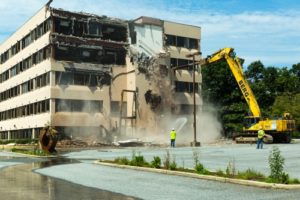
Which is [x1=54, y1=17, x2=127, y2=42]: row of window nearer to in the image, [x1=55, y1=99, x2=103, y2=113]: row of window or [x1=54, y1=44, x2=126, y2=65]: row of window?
[x1=54, y1=44, x2=126, y2=65]: row of window

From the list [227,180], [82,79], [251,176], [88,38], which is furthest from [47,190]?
[88,38]

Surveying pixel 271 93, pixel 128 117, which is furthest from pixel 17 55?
pixel 271 93

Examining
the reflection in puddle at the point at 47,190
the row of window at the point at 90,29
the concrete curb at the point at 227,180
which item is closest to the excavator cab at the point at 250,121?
the row of window at the point at 90,29

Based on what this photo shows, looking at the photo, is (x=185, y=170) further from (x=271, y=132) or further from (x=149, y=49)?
(x=149, y=49)

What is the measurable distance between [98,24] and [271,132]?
2516cm

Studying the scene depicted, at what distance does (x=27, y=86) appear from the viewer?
2414 inches

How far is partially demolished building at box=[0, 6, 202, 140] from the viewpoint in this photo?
53312 mm

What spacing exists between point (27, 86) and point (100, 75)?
1165 centimetres

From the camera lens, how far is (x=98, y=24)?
5669cm

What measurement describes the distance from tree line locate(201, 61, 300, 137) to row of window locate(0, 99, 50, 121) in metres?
30.0

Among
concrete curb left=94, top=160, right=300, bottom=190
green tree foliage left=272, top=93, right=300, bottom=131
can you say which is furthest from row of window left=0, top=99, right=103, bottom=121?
concrete curb left=94, top=160, right=300, bottom=190

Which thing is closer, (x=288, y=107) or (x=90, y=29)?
(x=90, y=29)

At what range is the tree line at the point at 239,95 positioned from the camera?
244 ft

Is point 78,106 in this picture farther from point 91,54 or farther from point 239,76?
point 239,76
